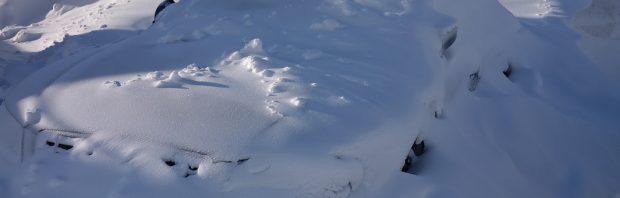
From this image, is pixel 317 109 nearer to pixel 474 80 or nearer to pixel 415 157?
pixel 415 157

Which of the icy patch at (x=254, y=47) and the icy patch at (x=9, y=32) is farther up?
the icy patch at (x=254, y=47)

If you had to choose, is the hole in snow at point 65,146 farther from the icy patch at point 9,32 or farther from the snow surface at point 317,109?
the icy patch at point 9,32

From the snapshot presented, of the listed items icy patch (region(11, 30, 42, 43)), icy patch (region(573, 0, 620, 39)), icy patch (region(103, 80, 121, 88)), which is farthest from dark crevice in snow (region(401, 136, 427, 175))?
icy patch (region(11, 30, 42, 43))

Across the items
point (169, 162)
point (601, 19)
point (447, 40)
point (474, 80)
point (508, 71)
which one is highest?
point (169, 162)

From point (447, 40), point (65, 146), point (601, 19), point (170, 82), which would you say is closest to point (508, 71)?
point (447, 40)

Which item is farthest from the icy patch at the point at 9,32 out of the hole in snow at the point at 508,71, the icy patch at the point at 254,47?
the hole in snow at the point at 508,71

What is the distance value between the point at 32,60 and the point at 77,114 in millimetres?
2761

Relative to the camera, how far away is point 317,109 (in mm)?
2199

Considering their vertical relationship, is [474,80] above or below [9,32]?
above

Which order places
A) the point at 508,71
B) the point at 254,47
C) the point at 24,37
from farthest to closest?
the point at 24,37 < the point at 508,71 < the point at 254,47

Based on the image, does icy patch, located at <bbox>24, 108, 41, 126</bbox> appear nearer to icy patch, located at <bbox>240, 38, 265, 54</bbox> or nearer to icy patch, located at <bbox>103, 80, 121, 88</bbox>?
icy patch, located at <bbox>103, 80, 121, 88</bbox>

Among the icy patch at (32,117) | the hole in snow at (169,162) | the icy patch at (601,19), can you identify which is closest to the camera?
the hole in snow at (169,162)

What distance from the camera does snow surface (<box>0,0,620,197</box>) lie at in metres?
2.03

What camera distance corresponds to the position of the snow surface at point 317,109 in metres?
2.03
